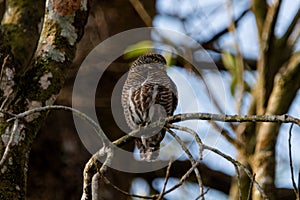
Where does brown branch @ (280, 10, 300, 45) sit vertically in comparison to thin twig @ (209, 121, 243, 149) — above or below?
above

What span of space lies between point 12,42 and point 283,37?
1.71 m

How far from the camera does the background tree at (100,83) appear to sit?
2.98m

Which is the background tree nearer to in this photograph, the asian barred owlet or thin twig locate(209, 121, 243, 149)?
thin twig locate(209, 121, 243, 149)

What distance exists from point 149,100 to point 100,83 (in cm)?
162

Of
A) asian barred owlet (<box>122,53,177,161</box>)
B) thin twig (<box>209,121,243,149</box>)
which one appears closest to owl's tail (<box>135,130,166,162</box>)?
asian barred owlet (<box>122,53,177,161</box>)

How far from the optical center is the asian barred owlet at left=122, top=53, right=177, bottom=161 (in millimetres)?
3580

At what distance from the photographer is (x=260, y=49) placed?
4230 mm

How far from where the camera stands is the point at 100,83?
518 cm

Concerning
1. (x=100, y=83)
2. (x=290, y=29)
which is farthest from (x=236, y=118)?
(x=100, y=83)

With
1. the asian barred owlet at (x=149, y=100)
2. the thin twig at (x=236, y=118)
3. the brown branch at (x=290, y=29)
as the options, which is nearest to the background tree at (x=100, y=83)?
the brown branch at (x=290, y=29)

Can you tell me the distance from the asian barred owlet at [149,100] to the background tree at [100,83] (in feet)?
1.33

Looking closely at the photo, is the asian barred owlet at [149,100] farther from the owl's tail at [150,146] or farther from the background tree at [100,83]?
the background tree at [100,83]

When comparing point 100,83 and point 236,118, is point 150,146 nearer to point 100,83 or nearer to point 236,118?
point 236,118

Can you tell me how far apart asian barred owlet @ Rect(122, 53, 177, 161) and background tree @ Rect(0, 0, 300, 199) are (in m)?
0.40
